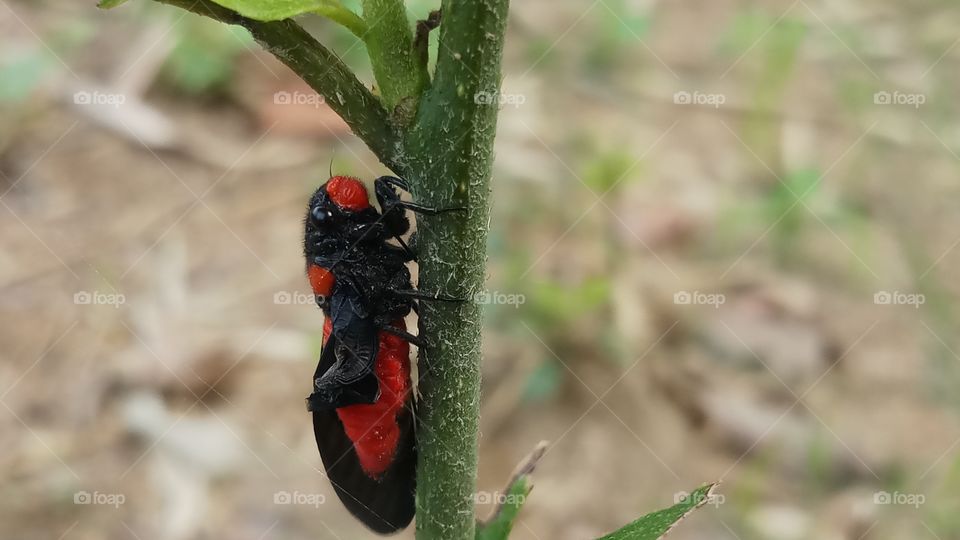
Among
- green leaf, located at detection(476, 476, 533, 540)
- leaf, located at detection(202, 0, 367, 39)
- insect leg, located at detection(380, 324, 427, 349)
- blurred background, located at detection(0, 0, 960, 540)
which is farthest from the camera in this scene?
blurred background, located at detection(0, 0, 960, 540)

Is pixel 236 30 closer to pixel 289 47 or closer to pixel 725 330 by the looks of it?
pixel 725 330

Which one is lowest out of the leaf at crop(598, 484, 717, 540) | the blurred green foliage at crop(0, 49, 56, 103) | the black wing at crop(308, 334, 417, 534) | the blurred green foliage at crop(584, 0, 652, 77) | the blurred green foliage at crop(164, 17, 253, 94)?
the black wing at crop(308, 334, 417, 534)

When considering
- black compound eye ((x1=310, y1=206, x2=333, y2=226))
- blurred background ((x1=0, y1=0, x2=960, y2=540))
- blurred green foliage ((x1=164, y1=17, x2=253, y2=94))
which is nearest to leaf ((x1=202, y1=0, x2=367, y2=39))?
black compound eye ((x1=310, y1=206, x2=333, y2=226))

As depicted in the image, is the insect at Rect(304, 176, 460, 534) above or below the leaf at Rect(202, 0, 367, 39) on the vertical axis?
below

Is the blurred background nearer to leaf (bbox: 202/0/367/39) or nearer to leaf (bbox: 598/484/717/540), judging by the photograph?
leaf (bbox: 598/484/717/540)

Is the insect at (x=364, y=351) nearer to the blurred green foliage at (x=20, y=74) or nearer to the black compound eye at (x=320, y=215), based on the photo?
the black compound eye at (x=320, y=215)

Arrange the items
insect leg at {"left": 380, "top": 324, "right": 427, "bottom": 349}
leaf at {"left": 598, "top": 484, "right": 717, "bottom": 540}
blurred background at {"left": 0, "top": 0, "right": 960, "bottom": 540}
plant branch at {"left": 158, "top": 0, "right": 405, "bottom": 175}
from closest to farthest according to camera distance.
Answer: plant branch at {"left": 158, "top": 0, "right": 405, "bottom": 175}
leaf at {"left": 598, "top": 484, "right": 717, "bottom": 540}
insect leg at {"left": 380, "top": 324, "right": 427, "bottom": 349}
blurred background at {"left": 0, "top": 0, "right": 960, "bottom": 540}

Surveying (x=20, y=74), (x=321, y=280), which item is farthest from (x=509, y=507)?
(x=20, y=74)
